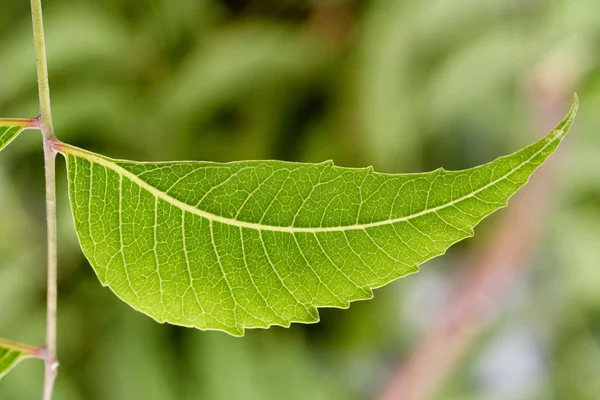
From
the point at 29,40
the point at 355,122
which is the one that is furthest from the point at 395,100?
the point at 29,40

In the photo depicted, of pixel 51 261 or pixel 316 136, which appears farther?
pixel 316 136

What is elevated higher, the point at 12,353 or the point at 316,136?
the point at 316,136

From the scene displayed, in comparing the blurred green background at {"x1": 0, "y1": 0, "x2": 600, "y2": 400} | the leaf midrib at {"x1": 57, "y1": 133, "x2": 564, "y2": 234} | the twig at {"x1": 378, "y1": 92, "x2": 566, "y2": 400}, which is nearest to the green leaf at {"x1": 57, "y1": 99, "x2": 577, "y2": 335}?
the leaf midrib at {"x1": 57, "y1": 133, "x2": 564, "y2": 234}

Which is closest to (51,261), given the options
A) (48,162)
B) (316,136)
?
(48,162)

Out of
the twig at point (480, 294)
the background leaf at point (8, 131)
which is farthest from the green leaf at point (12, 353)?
the twig at point (480, 294)

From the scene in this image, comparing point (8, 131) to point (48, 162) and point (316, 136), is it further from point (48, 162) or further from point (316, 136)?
point (316, 136)

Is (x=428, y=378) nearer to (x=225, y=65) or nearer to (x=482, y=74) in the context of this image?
(x=482, y=74)

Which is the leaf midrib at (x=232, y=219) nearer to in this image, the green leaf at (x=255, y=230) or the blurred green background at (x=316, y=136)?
the green leaf at (x=255, y=230)
